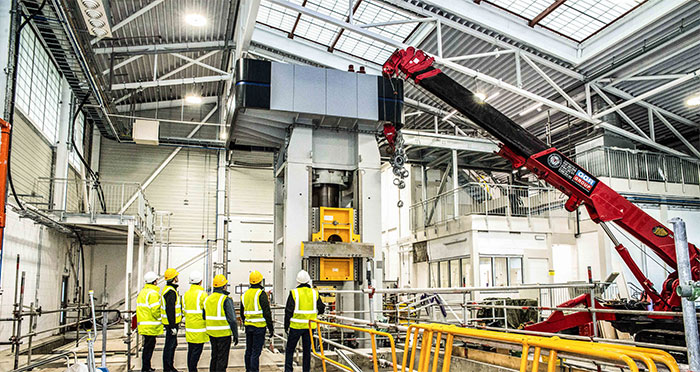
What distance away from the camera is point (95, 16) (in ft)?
40.2

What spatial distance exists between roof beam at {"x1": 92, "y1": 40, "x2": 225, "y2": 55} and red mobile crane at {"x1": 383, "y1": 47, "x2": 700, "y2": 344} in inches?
441

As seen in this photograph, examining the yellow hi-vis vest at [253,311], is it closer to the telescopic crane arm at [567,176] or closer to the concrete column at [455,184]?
the telescopic crane arm at [567,176]

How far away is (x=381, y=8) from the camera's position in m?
16.3

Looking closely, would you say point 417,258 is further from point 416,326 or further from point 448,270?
point 416,326

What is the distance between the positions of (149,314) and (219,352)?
1684 mm

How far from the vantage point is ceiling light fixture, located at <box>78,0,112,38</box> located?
11763 mm

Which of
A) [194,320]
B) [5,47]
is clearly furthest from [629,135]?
[5,47]

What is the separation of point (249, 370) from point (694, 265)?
7.69m

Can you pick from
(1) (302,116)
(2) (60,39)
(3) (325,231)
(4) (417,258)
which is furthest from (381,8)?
(4) (417,258)

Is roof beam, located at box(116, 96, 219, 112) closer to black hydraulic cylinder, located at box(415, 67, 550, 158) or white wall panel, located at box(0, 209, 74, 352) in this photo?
white wall panel, located at box(0, 209, 74, 352)

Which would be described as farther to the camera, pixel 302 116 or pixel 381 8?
pixel 381 8

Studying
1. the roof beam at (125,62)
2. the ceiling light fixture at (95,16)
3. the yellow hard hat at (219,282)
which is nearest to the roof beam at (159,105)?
the roof beam at (125,62)

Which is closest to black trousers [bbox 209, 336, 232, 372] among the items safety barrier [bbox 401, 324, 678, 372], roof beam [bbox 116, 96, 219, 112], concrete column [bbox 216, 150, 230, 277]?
safety barrier [bbox 401, 324, 678, 372]

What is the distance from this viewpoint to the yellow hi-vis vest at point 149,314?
887cm
